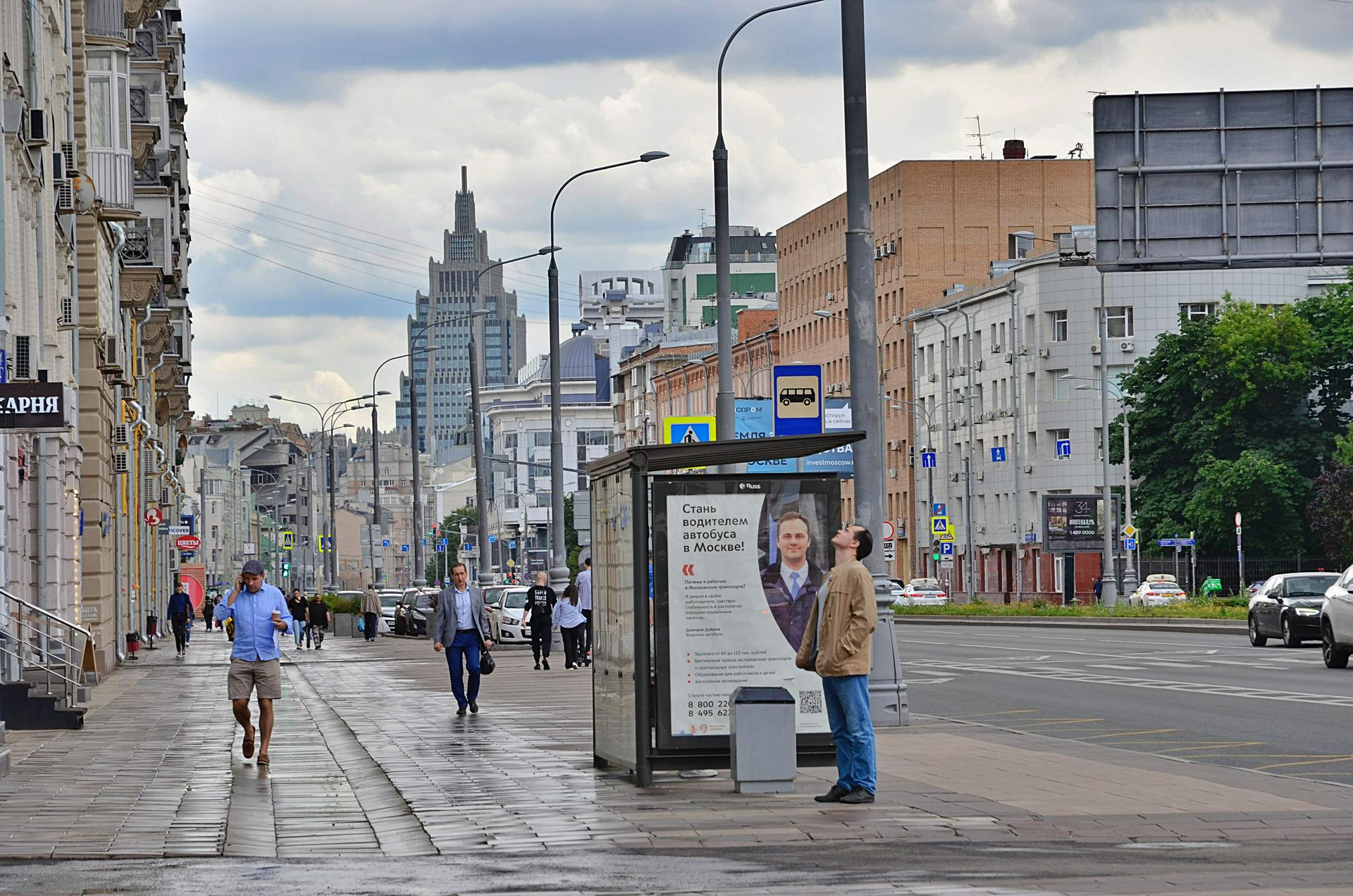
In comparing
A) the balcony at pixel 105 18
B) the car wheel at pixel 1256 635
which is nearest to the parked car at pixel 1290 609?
the car wheel at pixel 1256 635

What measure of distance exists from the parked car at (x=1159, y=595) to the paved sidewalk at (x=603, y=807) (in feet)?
169

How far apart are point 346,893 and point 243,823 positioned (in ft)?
12.3

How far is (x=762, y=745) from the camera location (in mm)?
15062

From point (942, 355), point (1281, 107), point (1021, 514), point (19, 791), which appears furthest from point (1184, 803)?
point (942, 355)

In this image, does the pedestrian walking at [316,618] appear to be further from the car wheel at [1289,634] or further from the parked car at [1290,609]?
Result: the car wheel at [1289,634]

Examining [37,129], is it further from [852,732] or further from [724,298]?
[852,732]

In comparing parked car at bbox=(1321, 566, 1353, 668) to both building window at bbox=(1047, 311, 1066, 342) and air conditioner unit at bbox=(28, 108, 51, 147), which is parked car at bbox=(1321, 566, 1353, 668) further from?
building window at bbox=(1047, 311, 1066, 342)

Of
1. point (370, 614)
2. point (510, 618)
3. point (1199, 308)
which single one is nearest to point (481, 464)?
point (510, 618)

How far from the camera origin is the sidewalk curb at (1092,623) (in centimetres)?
5662

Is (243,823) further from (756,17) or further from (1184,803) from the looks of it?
(756,17)

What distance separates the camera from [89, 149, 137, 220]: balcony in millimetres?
42906

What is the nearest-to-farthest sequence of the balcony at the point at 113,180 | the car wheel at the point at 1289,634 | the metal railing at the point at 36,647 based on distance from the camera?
the metal railing at the point at 36,647, the balcony at the point at 113,180, the car wheel at the point at 1289,634

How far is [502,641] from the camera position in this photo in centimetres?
5712

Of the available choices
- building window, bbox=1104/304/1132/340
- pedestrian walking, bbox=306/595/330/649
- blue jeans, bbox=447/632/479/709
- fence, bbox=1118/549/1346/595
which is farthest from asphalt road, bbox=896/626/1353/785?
building window, bbox=1104/304/1132/340
